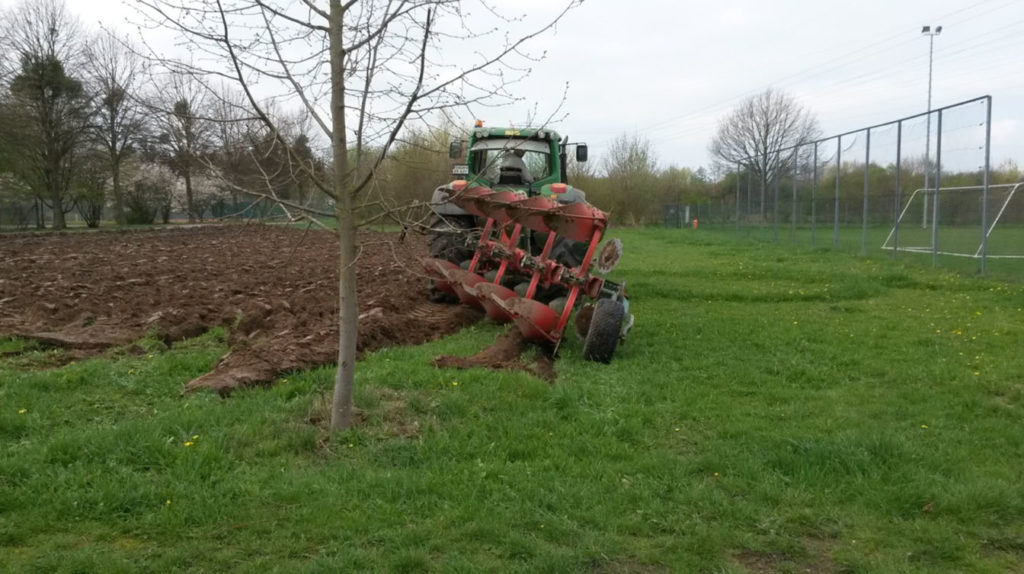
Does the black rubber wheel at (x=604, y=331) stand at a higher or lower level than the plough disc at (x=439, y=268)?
lower

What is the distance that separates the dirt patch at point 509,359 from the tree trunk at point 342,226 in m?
1.69

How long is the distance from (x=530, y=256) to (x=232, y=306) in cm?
394

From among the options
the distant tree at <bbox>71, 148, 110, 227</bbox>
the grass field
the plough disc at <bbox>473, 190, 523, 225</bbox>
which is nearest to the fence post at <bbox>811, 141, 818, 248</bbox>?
the grass field

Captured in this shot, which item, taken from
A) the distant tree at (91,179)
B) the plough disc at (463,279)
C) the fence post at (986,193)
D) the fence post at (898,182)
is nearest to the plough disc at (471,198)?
the plough disc at (463,279)

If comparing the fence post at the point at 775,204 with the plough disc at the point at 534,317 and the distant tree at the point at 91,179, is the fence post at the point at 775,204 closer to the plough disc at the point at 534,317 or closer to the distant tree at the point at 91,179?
the plough disc at the point at 534,317

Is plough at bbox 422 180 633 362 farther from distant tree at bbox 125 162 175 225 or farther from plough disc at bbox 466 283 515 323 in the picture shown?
distant tree at bbox 125 162 175 225

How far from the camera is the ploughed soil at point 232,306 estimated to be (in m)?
6.56

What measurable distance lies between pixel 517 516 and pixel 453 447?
3.13ft

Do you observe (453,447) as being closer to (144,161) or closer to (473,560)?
(473,560)

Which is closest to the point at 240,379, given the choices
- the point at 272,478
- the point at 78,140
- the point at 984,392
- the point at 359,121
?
the point at 272,478

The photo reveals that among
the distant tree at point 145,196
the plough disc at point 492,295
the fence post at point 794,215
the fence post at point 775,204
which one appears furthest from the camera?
the distant tree at point 145,196

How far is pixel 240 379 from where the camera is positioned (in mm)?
5742

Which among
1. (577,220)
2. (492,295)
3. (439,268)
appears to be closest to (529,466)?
(492,295)

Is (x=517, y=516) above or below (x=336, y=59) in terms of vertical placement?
below
